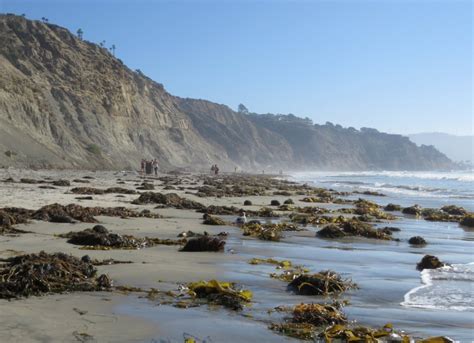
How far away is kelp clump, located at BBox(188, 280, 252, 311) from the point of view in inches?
199

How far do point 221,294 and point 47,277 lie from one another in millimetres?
1704

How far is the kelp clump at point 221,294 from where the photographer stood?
5.07 m

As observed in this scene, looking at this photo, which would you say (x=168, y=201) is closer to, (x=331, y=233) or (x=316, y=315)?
(x=331, y=233)

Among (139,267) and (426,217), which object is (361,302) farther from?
(426,217)

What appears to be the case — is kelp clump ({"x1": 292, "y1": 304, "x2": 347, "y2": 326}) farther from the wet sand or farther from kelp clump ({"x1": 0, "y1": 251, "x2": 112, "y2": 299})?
kelp clump ({"x1": 0, "y1": 251, "x2": 112, "y2": 299})

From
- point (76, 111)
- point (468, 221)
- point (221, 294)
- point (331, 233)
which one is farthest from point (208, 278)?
point (76, 111)

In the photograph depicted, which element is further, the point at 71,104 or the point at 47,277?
the point at 71,104

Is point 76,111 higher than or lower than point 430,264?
higher

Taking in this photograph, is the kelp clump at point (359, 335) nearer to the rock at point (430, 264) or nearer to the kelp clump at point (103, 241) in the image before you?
the rock at point (430, 264)

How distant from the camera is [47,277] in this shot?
5.24 meters

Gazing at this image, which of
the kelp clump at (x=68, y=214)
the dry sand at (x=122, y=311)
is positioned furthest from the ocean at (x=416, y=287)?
the kelp clump at (x=68, y=214)

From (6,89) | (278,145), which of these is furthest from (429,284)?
(278,145)

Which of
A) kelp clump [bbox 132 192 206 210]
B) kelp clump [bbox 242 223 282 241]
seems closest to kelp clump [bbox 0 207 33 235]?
kelp clump [bbox 242 223 282 241]

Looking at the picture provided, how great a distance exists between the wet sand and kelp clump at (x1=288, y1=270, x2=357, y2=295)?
5.9 inches
